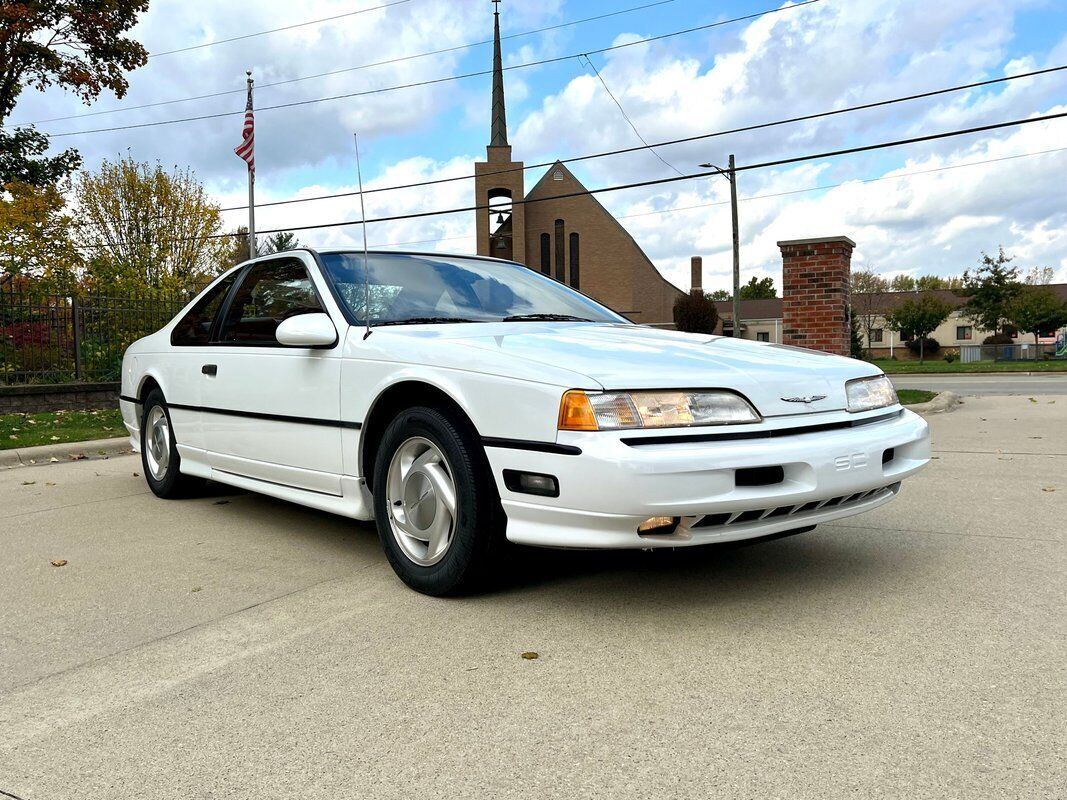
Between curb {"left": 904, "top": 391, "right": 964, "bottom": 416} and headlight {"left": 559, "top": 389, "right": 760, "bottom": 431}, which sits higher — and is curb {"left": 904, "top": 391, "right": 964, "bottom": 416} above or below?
below

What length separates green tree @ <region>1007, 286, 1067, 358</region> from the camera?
156 ft

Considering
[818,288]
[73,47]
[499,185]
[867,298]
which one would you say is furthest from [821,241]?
[867,298]

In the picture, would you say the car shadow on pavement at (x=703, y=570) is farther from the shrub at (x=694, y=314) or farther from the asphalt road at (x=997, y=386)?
the shrub at (x=694, y=314)

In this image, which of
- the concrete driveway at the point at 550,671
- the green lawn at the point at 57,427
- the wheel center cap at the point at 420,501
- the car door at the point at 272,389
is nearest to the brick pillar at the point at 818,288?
the concrete driveway at the point at 550,671

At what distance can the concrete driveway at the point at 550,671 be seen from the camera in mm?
2176

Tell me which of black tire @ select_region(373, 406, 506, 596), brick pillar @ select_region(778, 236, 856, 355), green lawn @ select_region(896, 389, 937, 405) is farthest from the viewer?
green lawn @ select_region(896, 389, 937, 405)

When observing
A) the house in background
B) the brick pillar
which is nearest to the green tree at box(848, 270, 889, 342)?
the house in background

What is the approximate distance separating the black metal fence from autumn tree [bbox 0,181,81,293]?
8.33m

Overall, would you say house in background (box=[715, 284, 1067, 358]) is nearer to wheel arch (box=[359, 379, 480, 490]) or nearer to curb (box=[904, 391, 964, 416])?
curb (box=[904, 391, 964, 416])

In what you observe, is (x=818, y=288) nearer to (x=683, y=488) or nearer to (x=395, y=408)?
(x=395, y=408)

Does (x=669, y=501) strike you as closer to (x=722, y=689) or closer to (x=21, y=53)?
(x=722, y=689)

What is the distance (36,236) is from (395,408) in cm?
2220

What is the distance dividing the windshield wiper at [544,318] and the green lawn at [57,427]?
631 cm

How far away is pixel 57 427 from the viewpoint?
10.5 m
